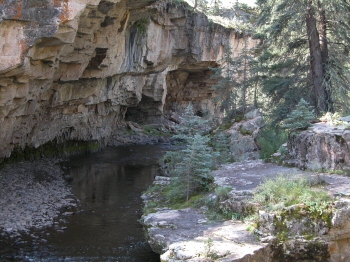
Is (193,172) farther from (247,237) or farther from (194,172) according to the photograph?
(247,237)

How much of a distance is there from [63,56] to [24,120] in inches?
187

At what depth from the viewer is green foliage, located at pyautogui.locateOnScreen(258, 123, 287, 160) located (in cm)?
1802

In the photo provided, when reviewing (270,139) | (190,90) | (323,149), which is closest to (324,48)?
(270,139)

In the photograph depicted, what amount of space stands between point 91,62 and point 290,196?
15.3m

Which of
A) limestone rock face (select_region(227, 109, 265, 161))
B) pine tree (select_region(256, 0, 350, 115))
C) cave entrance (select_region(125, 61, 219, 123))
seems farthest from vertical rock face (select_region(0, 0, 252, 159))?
limestone rock face (select_region(227, 109, 265, 161))

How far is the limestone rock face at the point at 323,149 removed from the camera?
41.8ft

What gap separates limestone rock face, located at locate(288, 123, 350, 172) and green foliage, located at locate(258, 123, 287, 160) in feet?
11.9

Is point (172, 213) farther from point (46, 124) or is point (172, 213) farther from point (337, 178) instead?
point (46, 124)

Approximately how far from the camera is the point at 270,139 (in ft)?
66.9

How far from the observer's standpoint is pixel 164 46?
1183 inches

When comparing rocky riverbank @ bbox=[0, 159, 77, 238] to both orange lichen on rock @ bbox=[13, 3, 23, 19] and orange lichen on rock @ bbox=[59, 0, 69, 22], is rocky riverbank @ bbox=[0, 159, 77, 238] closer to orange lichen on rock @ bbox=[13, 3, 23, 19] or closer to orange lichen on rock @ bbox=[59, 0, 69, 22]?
orange lichen on rock @ bbox=[13, 3, 23, 19]

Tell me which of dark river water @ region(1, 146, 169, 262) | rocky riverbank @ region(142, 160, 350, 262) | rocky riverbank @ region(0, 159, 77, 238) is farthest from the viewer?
rocky riverbank @ region(0, 159, 77, 238)

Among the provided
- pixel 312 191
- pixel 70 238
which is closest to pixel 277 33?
pixel 312 191

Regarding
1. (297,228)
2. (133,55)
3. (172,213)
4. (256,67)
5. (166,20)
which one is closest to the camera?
(297,228)
